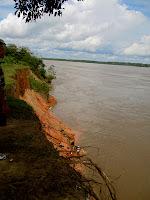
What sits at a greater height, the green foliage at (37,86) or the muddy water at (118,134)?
the green foliage at (37,86)

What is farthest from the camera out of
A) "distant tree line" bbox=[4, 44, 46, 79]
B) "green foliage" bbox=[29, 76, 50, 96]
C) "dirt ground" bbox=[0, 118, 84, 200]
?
"distant tree line" bbox=[4, 44, 46, 79]

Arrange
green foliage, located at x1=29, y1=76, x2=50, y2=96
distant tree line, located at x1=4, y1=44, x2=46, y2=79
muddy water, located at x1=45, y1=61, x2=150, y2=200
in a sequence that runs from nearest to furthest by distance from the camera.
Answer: muddy water, located at x1=45, y1=61, x2=150, y2=200, green foliage, located at x1=29, y1=76, x2=50, y2=96, distant tree line, located at x1=4, y1=44, x2=46, y2=79

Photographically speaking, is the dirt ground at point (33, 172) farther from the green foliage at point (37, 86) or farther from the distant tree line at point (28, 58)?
the distant tree line at point (28, 58)

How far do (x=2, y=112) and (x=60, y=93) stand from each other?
1162 inches

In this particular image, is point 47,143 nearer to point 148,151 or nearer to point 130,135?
point 148,151

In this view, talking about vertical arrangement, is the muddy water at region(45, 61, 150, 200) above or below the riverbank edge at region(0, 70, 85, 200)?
below

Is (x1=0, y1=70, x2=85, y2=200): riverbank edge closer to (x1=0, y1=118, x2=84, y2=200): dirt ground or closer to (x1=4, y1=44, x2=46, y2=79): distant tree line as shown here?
(x1=0, y1=118, x2=84, y2=200): dirt ground

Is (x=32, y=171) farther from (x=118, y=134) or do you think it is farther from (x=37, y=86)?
(x=37, y=86)

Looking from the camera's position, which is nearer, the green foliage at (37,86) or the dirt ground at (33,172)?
the dirt ground at (33,172)

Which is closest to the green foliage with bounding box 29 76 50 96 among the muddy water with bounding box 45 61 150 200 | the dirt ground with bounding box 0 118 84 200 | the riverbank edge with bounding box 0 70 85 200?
the muddy water with bounding box 45 61 150 200

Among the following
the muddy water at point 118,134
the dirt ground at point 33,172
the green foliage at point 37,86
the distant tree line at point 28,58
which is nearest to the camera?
the dirt ground at point 33,172

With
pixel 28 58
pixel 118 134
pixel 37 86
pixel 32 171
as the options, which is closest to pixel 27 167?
pixel 32 171

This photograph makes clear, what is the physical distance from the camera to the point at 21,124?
9.35 meters

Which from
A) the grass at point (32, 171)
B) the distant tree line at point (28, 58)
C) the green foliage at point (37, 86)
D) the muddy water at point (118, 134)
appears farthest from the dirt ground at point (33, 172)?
the distant tree line at point (28, 58)
